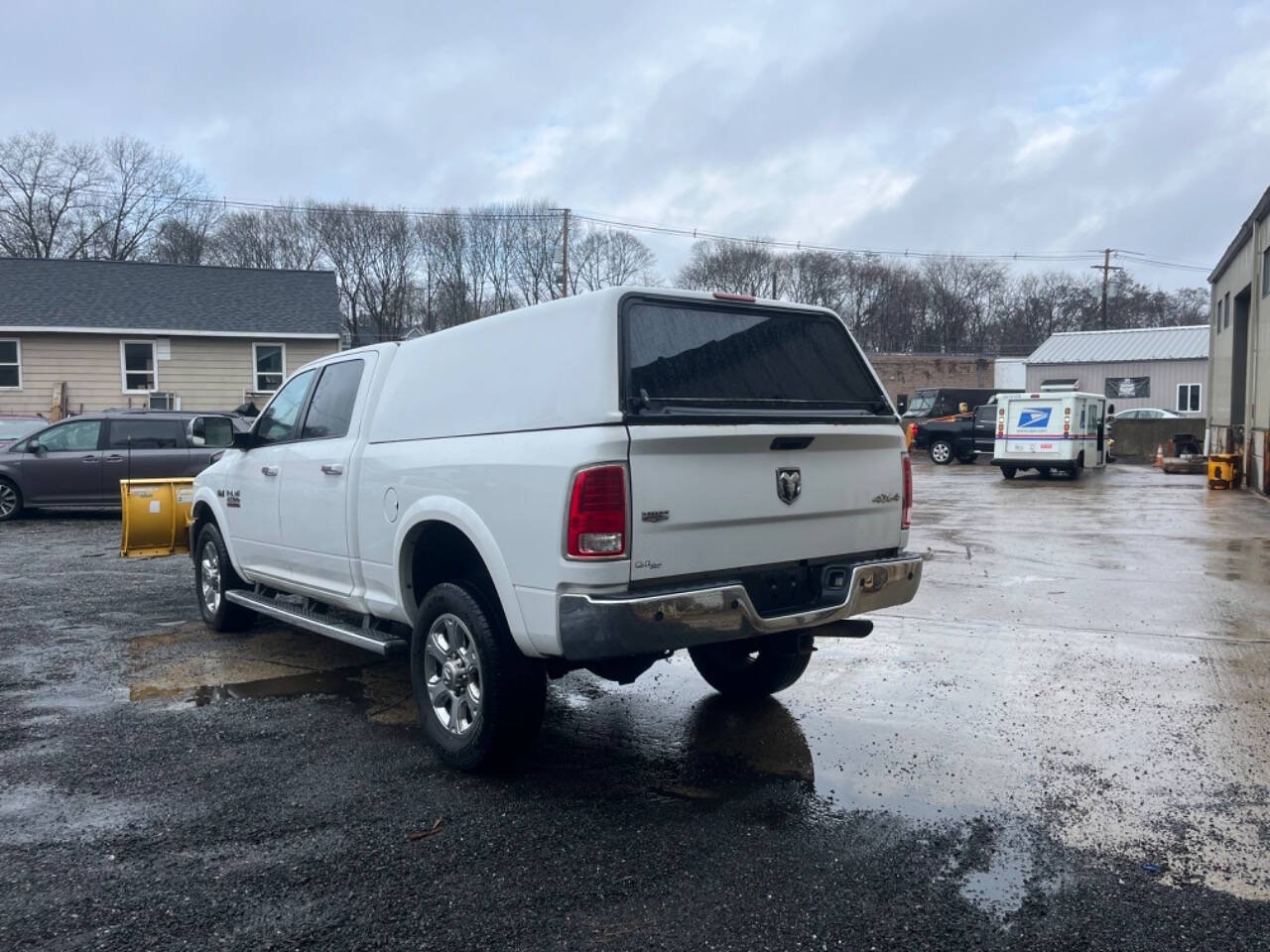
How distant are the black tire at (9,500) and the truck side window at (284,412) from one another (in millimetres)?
10663

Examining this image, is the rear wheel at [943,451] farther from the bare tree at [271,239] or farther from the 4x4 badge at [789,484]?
the bare tree at [271,239]

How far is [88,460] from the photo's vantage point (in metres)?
15.2

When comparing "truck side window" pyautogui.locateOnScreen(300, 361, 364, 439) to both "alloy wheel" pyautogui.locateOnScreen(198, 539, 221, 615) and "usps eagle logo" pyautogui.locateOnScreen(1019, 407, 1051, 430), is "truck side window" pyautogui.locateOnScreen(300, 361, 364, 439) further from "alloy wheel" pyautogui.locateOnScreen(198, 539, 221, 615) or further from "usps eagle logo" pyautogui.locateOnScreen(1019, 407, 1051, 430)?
"usps eagle logo" pyautogui.locateOnScreen(1019, 407, 1051, 430)

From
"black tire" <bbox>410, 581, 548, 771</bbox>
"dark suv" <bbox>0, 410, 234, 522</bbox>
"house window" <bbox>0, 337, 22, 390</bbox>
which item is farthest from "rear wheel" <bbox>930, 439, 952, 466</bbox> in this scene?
"black tire" <bbox>410, 581, 548, 771</bbox>

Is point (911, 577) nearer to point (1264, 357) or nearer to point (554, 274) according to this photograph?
point (1264, 357)

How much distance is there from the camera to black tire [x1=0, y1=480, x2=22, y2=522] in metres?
15.2

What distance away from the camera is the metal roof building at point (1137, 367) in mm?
42188

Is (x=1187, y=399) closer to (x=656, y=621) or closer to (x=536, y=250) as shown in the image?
(x=536, y=250)

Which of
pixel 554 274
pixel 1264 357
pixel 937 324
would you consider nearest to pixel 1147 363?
pixel 1264 357

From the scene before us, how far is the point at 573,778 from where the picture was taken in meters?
4.69

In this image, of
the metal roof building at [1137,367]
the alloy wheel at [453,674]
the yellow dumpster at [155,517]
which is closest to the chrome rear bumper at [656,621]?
the alloy wheel at [453,674]

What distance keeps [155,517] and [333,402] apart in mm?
4366

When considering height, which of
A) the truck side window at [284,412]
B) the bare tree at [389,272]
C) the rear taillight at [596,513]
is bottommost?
the rear taillight at [596,513]

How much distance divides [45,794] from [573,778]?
7.45 feet
